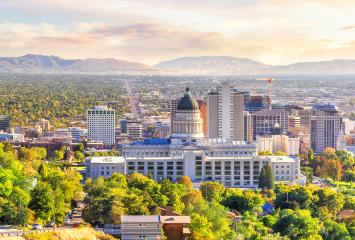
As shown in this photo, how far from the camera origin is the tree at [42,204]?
40.2 m

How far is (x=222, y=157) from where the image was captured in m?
73.4

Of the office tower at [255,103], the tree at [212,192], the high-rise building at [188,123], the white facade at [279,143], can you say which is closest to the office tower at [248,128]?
the white facade at [279,143]

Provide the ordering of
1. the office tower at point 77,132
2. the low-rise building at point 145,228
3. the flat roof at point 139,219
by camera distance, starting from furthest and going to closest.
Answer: the office tower at point 77,132
the flat roof at point 139,219
the low-rise building at point 145,228

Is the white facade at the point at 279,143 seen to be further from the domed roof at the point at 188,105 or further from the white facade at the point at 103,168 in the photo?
the white facade at the point at 103,168

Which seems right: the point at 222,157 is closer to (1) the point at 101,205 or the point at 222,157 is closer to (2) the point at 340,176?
(2) the point at 340,176

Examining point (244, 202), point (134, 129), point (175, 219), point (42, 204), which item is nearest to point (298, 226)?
point (244, 202)

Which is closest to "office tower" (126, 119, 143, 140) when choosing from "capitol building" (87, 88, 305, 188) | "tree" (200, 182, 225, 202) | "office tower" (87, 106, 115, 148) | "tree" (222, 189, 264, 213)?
"office tower" (87, 106, 115, 148)

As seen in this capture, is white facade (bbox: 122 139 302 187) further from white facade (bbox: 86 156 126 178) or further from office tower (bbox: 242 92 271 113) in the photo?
office tower (bbox: 242 92 271 113)

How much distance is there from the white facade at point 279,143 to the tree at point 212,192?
3577 cm

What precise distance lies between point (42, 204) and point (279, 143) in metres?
57.8

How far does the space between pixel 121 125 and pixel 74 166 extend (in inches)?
1793

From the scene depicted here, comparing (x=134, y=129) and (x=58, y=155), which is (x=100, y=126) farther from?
(x=58, y=155)

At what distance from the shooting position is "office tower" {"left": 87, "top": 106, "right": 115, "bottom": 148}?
111 metres

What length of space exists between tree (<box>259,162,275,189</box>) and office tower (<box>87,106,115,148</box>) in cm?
4409
